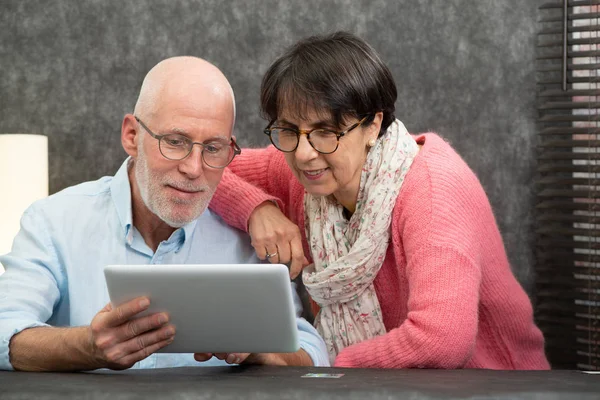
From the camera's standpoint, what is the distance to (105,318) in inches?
57.2

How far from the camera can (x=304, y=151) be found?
1.91 m

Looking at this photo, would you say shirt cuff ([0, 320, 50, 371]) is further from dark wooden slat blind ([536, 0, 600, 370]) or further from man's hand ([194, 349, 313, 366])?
dark wooden slat blind ([536, 0, 600, 370])

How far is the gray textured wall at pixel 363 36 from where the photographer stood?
124 inches

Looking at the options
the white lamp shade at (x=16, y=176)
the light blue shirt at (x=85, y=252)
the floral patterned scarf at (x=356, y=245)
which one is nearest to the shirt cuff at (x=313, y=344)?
the light blue shirt at (x=85, y=252)

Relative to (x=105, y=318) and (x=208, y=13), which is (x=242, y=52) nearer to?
(x=208, y=13)

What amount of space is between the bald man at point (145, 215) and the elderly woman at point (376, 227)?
0.14 meters

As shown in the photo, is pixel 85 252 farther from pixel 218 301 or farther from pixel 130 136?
pixel 218 301

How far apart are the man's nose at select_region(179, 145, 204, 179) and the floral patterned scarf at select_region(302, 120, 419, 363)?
39 centimetres

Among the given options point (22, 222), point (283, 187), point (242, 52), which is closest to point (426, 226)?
point (283, 187)

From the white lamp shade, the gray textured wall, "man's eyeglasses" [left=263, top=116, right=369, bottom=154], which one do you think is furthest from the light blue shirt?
the gray textured wall

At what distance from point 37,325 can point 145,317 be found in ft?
1.08

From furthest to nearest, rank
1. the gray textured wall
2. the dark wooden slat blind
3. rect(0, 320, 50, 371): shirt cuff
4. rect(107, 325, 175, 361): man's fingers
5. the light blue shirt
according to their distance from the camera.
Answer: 1. the gray textured wall
2. the dark wooden slat blind
3. the light blue shirt
4. rect(0, 320, 50, 371): shirt cuff
5. rect(107, 325, 175, 361): man's fingers

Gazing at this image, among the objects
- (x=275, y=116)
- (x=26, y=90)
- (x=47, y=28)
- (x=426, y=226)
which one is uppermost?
(x=47, y=28)

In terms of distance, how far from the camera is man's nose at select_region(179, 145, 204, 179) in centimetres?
190
